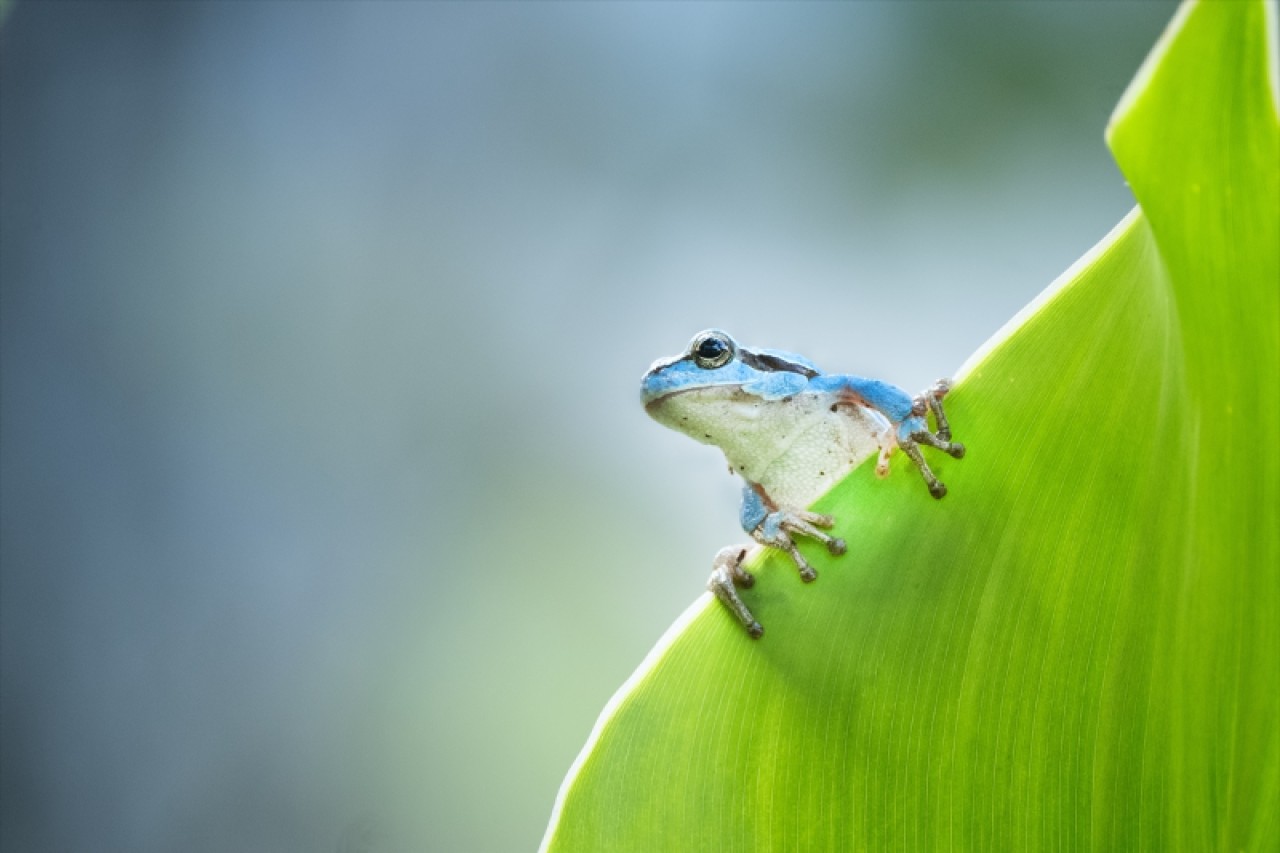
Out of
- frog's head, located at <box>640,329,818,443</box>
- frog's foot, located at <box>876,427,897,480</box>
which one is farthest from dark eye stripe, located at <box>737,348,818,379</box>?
frog's foot, located at <box>876,427,897,480</box>

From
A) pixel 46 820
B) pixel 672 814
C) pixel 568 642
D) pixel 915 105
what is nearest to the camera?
pixel 672 814

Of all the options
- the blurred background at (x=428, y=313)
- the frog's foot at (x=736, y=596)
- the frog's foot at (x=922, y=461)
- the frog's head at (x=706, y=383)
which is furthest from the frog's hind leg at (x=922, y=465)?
the blurred background at (x=428, y=313)

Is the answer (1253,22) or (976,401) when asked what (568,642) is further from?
(1253,22)

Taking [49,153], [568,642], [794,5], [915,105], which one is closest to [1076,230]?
[915,105]

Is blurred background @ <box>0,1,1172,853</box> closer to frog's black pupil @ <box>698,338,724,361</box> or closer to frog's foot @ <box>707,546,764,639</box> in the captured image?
frog's black pupil @ <box>698,338,724,361</box>

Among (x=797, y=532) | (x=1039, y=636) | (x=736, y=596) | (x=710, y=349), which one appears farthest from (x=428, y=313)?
(x=1039, y=636)
